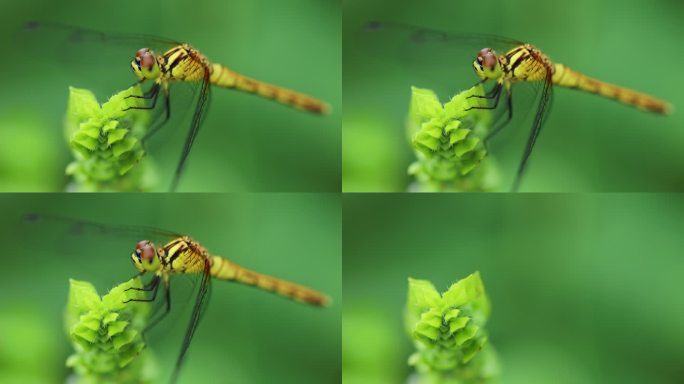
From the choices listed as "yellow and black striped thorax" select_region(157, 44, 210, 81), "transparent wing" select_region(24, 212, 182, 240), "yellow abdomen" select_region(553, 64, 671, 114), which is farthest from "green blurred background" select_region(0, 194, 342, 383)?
"yellow abdomen" select_region(553, 64, 671, 114)

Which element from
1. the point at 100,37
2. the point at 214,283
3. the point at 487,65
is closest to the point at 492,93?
the point at 487,65

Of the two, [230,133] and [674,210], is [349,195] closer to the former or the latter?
[230,133]

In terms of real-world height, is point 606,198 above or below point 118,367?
above

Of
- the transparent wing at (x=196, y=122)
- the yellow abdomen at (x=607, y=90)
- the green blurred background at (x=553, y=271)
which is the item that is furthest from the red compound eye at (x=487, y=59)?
the transparent wing at (x=196, y=122)

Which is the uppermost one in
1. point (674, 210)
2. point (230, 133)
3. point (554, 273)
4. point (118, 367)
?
point (230, 133)

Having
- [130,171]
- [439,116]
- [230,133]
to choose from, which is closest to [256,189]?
[230,133]

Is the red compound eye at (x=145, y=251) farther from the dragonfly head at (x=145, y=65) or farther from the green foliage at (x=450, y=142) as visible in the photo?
the green foliage at (x=450, y=142)
